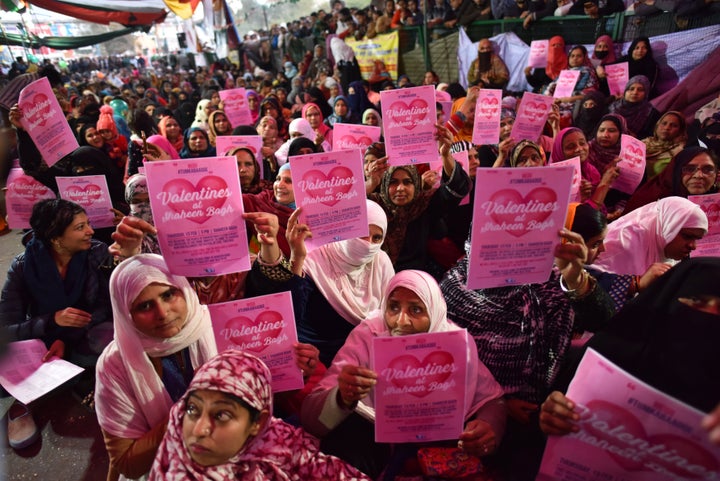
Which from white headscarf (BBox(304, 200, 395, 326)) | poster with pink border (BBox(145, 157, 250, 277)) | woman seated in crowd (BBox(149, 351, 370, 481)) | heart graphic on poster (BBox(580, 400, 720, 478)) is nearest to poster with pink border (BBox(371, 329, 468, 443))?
woman seated in crowd (BBox(149, 351, 370, 481))

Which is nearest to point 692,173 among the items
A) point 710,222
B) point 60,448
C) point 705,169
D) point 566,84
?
point 705,169

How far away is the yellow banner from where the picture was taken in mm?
10353

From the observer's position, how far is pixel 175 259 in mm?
1618

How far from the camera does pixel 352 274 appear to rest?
2.49 m

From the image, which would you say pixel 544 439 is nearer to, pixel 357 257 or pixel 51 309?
pixel 357 257

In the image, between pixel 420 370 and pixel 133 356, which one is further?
pixel 133 356

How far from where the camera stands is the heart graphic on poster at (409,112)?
297 cm

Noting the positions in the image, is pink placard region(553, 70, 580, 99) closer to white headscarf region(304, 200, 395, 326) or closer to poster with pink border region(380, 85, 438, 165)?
poster with pink border region(380, 85, 438, 165)

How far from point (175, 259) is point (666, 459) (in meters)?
1.66

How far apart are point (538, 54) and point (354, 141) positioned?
4925 mm

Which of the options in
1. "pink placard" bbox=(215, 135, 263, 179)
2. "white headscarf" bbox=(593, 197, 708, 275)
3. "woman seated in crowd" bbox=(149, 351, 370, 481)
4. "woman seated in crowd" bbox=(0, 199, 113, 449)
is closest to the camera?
"woman seated in crowd" bbox=(149, 351, 370, 481)

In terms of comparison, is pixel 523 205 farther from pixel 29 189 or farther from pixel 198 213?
pixel 29 189

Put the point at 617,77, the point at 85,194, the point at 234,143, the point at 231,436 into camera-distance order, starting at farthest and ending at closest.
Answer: the point at 617,77 < the point at 234,143 < the point at 85,194 < the point at 231,436

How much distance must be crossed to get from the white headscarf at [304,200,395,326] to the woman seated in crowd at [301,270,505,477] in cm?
51
